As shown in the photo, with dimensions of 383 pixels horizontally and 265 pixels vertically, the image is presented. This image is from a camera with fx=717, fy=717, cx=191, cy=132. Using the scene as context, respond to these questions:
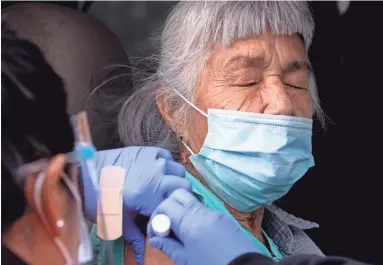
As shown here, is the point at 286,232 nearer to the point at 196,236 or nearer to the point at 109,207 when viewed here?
the point at 196,236

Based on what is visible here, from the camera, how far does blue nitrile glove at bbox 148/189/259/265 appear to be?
5.41ft

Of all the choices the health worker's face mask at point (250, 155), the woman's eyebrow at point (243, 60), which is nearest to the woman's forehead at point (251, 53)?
the woman's eyebrow at point (243, 60)

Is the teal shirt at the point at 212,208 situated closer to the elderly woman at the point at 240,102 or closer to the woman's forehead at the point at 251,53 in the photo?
the elderly woman at the point at 240,102

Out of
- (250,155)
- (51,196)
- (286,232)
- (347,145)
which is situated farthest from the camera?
(347,145)

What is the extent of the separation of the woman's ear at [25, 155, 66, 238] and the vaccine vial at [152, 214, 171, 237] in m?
0.29

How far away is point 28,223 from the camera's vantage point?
1430 mm

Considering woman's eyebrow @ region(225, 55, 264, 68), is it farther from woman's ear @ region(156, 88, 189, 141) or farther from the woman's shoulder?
the woman's shoulder

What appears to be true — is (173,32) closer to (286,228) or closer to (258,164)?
(258,164)

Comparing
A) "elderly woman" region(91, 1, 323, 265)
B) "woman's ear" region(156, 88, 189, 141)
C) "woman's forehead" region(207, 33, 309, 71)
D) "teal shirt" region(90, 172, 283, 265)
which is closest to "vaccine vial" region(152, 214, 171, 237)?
"teal shirt" region(90, 172, 283, 265)

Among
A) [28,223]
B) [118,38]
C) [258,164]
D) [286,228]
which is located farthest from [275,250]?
[118,38]

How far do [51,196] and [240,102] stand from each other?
0.69 metres

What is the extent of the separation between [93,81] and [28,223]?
0.91m

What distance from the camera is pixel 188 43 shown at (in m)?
2.02

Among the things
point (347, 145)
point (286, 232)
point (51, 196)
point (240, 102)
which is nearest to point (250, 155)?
point (240, 102)
